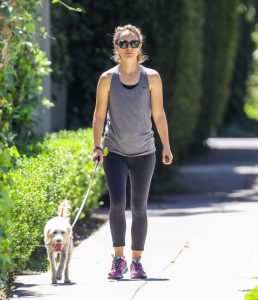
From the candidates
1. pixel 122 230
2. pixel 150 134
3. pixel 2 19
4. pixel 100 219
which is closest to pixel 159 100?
pixel 150 134

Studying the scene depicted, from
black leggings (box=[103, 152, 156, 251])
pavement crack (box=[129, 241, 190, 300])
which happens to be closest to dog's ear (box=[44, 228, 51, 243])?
black leggings (box=[103, 152, 156, 251])

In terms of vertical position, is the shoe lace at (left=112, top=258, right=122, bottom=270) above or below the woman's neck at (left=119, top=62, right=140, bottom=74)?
below

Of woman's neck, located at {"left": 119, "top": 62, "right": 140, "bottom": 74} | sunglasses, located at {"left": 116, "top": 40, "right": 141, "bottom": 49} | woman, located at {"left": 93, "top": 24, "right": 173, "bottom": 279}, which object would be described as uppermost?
sunglasses, located at {"left": 116, "top": 40, "right": 141, "bottom": 49}

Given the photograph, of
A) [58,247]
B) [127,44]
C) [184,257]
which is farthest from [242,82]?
[58,247]

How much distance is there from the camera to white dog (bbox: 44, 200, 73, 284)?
7555 mm

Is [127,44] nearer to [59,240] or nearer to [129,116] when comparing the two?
[129,116]

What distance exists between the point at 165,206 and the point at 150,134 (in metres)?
6.26

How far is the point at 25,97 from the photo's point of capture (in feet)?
35.8

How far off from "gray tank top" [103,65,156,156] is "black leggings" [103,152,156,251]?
0.24ft

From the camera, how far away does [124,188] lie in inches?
314

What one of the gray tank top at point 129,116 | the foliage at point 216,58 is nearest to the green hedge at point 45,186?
the gray tank top at point 129,116

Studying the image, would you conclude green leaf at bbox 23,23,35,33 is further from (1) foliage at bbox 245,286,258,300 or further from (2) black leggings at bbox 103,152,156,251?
(1) foliage at bbox 245,286,258,300

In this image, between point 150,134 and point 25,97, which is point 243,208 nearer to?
point 25,97

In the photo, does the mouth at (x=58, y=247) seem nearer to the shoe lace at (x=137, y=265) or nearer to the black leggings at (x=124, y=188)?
the black leggings at (x=124, y=188)
